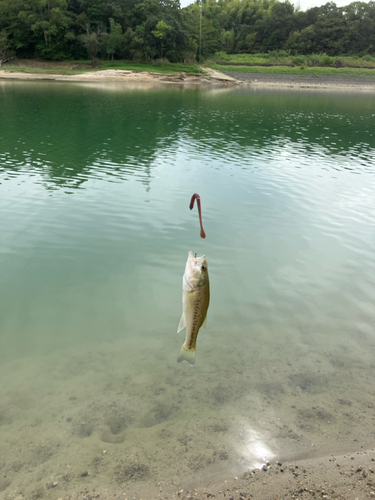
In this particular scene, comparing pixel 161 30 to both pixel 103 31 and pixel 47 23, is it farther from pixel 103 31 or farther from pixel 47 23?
pixel 47 23

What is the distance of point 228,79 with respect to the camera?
79375 millimetres

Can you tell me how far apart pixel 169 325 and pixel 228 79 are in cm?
8301

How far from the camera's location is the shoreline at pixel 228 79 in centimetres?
6988

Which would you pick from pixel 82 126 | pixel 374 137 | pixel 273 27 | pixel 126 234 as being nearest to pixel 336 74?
pixel 273 27

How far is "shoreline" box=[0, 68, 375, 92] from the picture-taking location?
69.9 metres

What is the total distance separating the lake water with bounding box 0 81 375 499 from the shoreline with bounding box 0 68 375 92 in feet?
199

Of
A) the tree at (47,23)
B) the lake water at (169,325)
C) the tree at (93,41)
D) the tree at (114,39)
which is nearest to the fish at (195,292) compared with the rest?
the lake water at (169,325)

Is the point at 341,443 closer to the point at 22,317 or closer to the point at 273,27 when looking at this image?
the point at 22,317

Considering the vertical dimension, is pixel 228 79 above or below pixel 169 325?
above

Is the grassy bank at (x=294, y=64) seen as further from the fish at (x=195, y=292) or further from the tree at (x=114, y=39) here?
the fish at (x=195, y=292)

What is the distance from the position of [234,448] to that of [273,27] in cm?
15205

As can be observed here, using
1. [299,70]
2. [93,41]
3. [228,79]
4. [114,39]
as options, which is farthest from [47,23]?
[299,70]

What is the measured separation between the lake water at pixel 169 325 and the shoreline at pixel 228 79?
60748 millimetres

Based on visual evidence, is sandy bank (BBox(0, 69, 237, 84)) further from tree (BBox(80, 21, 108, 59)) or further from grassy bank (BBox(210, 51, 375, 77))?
grassy bank (BBox(210, 51, 375, 77))
